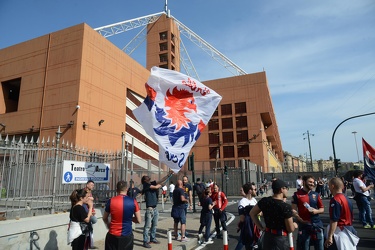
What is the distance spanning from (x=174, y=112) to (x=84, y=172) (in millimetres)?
3267

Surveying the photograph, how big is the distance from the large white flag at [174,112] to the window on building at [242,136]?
4090cm

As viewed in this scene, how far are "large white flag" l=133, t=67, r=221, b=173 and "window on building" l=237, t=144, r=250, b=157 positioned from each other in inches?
1606

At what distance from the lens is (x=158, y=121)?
6539mm

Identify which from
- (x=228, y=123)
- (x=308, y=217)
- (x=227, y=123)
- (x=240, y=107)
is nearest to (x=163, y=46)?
(x=240, y=107)

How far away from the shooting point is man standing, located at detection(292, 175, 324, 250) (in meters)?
5.07

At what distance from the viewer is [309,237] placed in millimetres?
5160

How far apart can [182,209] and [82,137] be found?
19.7m

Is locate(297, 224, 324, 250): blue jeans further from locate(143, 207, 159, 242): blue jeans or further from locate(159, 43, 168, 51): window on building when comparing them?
locate(159, 43, 168, 51): window on building

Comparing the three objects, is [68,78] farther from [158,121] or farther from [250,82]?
[250,82]

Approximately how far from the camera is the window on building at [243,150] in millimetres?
46947

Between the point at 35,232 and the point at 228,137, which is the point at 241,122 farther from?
the point at 35,232

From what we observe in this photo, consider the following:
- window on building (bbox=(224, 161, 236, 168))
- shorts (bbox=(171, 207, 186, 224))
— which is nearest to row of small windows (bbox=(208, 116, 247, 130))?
window on building (bbox=(224, 161, 236, 168))

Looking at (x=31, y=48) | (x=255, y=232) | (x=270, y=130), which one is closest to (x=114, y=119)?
(x=31, y=48)

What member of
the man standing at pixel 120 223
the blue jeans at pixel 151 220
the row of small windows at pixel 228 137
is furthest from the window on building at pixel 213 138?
the man standing at pixel 120 223
